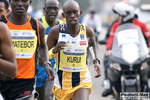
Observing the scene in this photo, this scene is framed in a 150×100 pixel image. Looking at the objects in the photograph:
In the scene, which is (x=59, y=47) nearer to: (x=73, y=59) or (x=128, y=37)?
(x=73, y=59)

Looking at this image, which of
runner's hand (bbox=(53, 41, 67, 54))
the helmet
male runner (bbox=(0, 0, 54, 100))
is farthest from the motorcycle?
male runner (bbox=(0, 0, 54, 100))

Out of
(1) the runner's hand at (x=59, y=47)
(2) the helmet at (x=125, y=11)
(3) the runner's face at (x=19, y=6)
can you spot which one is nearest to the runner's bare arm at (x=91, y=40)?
(1) the runner's hand at (x=59, y=47)

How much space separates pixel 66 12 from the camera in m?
4.70

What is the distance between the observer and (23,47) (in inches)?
162

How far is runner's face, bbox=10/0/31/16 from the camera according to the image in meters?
3.97

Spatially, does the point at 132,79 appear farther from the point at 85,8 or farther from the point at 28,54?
the point at 85,8

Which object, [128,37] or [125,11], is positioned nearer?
[128,37]

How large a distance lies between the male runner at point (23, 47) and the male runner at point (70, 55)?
510mm

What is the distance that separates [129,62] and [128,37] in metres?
0.66

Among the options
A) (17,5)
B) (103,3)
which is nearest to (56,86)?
(17,5)

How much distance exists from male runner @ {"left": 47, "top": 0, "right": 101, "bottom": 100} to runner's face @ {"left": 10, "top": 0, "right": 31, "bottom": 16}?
2.64ft

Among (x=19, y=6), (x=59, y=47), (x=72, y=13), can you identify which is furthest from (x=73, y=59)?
(x=19, y=6)

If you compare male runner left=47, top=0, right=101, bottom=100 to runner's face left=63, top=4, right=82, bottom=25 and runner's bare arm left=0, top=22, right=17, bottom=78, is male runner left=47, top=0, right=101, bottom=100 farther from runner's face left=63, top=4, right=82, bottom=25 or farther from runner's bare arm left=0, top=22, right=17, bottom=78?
runner's bare arm left=0, top=22, right=17, bottom=78

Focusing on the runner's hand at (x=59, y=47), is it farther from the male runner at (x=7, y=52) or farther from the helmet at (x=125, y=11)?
the helmet at (x=125, y=11)
